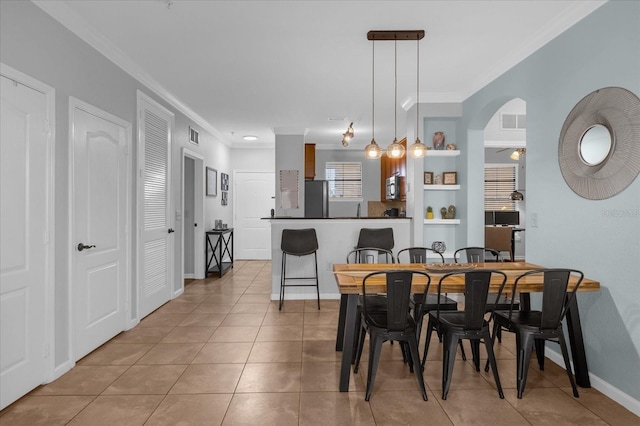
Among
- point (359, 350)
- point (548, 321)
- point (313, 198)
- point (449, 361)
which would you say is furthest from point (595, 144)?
point (313, 198)

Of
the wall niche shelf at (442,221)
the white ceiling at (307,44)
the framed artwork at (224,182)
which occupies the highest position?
the white ceiling at (307,44)

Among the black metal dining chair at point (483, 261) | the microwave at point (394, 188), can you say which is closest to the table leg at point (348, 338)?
the black metal dining chair at point (483, 261)

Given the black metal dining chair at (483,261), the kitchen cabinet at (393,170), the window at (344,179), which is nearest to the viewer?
the black metal dining chair at (483,261)

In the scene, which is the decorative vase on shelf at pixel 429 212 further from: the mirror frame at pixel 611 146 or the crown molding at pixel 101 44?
the crown molding at pixel 101 44

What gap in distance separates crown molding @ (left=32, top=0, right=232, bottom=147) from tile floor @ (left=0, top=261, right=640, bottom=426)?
104 inches

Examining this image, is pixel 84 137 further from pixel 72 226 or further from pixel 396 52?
pixel 396 52

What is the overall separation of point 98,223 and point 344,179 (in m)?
5.90

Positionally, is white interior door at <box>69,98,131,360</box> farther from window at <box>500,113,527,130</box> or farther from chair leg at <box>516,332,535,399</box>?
window at <box>500,113,527,130</box>

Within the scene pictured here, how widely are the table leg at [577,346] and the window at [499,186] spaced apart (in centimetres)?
612

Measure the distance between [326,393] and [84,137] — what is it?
275cm

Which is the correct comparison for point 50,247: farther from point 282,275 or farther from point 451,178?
point 451,178

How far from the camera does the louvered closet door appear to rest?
4.06 m

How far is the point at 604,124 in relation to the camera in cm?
252

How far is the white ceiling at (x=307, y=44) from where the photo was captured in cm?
279
